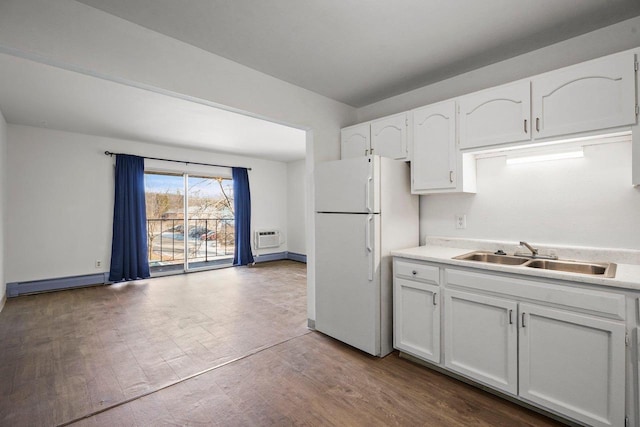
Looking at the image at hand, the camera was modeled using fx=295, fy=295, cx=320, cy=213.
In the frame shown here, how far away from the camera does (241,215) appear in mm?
6754

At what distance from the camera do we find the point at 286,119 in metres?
2.91

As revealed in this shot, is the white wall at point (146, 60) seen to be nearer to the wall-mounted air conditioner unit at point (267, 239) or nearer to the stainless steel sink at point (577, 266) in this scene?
the stainless steel sink at point (577, 266)

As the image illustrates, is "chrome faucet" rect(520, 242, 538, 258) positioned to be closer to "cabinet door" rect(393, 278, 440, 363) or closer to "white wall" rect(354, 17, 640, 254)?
"white wall" rect(354, 17, 640, 254)

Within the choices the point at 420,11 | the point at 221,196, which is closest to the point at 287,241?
the point at 221,196

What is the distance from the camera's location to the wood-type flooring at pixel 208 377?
183 cm

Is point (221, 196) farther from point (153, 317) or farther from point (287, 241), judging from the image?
point (153, 317)

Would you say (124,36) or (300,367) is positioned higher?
(124,36)

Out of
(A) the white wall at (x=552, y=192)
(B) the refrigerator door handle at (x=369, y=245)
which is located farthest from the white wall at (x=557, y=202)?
(B) the refrigerator door handle at (x=369, y=245)

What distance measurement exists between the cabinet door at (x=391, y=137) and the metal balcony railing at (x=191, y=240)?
4.71 meters

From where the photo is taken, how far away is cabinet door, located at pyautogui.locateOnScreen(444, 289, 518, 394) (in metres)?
1.87

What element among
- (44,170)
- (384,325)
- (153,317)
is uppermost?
(44,170)

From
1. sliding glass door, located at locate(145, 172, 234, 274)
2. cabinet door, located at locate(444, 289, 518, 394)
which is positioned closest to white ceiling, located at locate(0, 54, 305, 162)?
sliding glass door, located at locate(145, 172, 234, 274)

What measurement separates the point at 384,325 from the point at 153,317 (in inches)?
109

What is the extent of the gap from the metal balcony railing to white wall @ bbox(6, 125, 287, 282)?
0.93m
